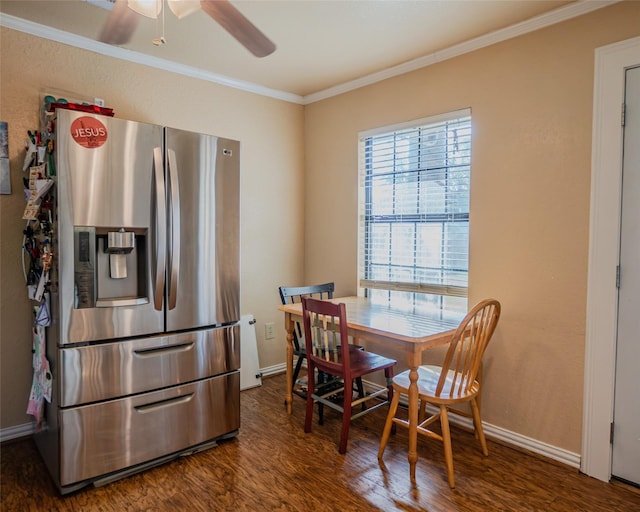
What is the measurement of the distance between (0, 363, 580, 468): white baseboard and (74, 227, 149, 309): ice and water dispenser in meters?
1.13

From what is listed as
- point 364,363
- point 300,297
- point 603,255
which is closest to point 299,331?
point 300,297

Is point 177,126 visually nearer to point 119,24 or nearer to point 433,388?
point 119,24

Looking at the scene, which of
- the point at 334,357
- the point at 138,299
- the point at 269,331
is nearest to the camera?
the point at 138,299

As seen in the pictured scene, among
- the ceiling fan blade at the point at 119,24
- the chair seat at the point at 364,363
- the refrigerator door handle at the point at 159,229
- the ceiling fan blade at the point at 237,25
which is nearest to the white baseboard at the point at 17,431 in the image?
the refrigerator door handle at the point at 159,229

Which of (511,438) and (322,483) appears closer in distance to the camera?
(322,483)

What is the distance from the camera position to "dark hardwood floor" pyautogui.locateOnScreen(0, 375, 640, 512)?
1969 millimetres

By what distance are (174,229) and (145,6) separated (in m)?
1.04

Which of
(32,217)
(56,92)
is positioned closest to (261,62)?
(56,92)

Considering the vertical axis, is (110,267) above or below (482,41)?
below

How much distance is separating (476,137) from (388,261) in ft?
3.59

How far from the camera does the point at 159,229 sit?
7.29 feet

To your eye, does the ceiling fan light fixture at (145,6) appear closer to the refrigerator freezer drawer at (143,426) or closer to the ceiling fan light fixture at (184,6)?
the ceiling fan light fixture at (184,6)

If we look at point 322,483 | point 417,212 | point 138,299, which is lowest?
point 322,483

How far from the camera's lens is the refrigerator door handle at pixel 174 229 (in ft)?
7.42
